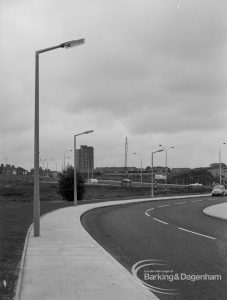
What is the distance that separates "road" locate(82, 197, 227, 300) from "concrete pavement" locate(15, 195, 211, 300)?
A: 0.45 m

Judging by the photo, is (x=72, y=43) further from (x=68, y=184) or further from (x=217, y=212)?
(x=68, y=184)

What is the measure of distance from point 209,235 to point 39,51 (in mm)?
8962

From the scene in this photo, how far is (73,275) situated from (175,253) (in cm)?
432

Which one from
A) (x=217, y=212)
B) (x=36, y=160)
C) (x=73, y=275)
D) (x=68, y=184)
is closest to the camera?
(x=73, y=275)

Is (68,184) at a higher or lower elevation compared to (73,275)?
higher

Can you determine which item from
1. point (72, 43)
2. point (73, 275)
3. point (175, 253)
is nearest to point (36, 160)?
point (72, 43)

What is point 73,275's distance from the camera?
9.98 metres

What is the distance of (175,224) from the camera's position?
922 inches

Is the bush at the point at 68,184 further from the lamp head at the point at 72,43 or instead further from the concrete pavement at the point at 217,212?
the lamp head at the point at 72,43

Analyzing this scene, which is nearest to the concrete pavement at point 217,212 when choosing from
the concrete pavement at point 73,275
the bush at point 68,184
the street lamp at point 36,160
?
the street lamp at point 36,160

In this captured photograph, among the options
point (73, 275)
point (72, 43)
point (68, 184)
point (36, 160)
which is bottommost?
point (73, 275)

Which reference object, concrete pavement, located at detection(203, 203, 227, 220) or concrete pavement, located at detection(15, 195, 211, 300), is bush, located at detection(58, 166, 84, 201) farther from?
concrete pavement, located at detection(15, 195, 211, 300)

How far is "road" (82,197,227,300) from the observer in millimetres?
9031

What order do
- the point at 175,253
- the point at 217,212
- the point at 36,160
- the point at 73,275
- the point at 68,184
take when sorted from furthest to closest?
1. the point at 68,184
2. the point at 217,212
3. the point at 36,160
4. the point at 175,253
5. the point at 73,275
